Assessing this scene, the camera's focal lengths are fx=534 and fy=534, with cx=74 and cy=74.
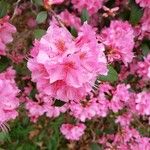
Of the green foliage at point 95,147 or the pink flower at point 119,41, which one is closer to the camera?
the pink flower at point 119,41

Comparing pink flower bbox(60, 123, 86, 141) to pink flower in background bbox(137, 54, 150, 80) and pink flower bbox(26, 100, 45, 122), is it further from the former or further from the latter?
pink flower in background bbox(137, 54, 150, 80)

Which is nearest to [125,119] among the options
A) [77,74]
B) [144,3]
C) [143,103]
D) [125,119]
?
[125,119]

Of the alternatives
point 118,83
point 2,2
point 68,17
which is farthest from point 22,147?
point 2,2

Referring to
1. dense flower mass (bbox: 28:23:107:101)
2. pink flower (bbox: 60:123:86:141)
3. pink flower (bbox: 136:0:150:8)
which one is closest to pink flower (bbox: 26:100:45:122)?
pink flower (bbox: 60:123:86:141)

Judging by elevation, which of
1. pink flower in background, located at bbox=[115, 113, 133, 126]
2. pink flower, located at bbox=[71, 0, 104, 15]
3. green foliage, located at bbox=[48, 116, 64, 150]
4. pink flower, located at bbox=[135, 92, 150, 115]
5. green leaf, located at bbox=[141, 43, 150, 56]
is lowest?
green foliage, located at bbox=[48, 116, 64, 150]

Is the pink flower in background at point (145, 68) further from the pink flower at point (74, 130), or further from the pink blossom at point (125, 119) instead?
the pink flower at point (74, 130)

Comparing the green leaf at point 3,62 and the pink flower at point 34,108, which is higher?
the green leaf at point 3,62

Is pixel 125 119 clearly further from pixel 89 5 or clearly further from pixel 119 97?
pixel 89 5

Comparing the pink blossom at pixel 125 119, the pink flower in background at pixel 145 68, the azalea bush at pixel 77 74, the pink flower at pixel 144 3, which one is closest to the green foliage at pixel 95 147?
the azalea bush at pixel 77 74
